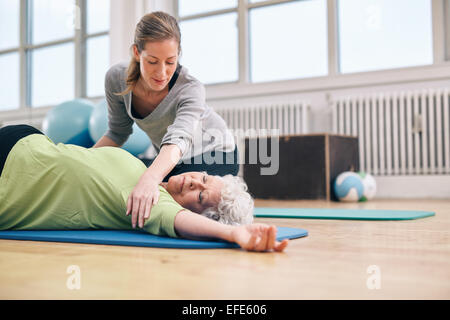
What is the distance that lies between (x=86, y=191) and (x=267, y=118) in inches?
133

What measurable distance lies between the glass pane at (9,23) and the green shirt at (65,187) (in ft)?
18.3

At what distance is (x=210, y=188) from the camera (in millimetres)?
1420

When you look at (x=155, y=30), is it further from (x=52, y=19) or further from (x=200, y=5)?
(x=52, y=19)

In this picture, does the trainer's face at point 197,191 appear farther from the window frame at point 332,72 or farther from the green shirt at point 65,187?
the window frame at point 332,72

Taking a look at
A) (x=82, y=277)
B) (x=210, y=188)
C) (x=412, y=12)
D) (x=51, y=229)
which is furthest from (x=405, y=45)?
(x=82, y=277)

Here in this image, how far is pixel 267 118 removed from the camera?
463cm

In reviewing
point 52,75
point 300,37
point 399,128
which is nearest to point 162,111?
point 399,128

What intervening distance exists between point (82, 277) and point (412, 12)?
13.9 ft

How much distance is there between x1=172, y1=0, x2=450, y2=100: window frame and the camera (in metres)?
4.08

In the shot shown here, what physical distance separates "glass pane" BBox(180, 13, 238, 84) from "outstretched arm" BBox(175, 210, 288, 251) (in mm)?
3902

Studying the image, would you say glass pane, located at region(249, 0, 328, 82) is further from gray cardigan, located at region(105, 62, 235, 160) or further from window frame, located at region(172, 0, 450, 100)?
gray cardigan, located at region(105, 62, 235, 160)
